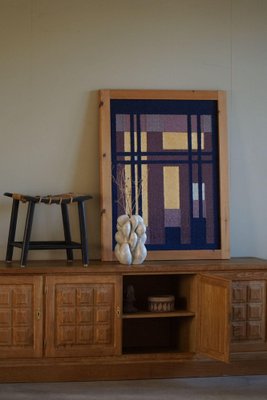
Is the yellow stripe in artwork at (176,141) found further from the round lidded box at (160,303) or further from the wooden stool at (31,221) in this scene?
the round lidded box at (160,303)

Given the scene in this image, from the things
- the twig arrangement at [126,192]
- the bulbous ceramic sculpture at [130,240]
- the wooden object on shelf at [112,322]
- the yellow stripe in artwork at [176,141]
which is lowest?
the wooden object on shelf at [112,322]

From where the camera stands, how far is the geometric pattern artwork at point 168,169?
5656 mm

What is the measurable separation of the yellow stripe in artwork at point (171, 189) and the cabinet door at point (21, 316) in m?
1.20

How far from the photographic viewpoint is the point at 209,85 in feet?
19.2

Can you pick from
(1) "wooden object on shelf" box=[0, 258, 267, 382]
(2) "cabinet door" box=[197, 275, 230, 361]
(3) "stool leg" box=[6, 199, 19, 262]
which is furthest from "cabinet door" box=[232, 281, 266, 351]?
(3) "stool leg" box=[6, 199, 19, 262]

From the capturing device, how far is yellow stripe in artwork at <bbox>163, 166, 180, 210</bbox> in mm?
5684

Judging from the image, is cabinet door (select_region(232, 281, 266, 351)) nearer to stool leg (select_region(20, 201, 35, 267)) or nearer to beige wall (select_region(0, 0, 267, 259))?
beige wall (select_region(0, 0, 267, 259))

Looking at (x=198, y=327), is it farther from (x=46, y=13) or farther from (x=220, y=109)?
(x=46, y=13)

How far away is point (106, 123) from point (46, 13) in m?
0.96

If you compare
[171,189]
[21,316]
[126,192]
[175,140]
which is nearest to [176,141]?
[175,140]

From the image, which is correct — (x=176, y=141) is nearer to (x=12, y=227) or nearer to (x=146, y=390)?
(x=12, y=227)

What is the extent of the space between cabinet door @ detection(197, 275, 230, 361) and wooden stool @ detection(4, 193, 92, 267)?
873mm

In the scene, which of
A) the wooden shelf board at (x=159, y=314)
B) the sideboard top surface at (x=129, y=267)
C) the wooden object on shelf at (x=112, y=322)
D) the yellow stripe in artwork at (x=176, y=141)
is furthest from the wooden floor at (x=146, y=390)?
the yellow stripe in artwork at (x=176, y=141)

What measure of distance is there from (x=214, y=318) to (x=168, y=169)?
1.25 metres
